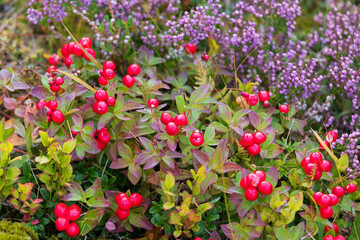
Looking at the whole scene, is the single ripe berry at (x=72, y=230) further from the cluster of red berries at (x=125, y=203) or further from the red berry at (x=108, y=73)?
the red berry at (x=108, y=73)

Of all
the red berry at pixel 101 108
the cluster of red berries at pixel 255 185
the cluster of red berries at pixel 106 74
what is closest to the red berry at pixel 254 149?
the cluster of red berries at pixel 255 185

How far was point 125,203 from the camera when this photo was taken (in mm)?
2131

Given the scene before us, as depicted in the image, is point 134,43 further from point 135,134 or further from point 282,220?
point 282,220

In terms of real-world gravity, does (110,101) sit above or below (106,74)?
below

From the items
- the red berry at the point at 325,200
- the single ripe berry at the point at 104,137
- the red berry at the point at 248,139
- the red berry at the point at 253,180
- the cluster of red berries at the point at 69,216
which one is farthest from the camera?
the single ripe berry at the point at 104,137

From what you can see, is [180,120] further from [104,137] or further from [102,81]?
[102,81]

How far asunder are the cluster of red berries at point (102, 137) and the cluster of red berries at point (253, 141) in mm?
976

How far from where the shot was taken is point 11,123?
2.76 meters

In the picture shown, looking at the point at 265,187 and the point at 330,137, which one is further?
the point at 330,137

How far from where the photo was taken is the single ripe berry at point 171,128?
86.0 inches

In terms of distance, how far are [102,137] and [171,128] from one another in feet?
1.73

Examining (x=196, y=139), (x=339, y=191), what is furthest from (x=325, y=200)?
(x=196, y=139)

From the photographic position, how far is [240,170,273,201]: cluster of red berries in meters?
1.92

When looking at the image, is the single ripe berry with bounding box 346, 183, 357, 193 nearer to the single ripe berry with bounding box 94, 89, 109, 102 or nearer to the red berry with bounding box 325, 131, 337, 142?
the red berry with bounding box 325, 131, 337, 142
